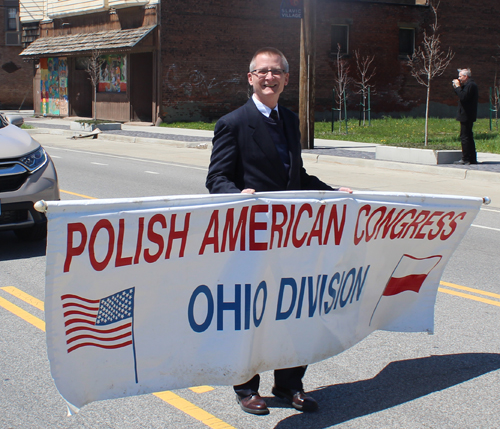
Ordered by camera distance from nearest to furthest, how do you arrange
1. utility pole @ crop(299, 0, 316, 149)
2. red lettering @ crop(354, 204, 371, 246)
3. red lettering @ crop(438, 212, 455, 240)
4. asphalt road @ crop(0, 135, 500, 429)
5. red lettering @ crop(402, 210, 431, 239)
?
asphalt road @ crop(0, 135, 500, 429) → red lettering @ crop(354, 204, 371, 246) → red lettering @ crop(402, 210, 431, 239) → red lettering @ crop(438, 212, 455, 240) → utility pole @ crop(299, 0, 316, 149)

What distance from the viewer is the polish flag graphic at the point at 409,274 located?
4262 millimetres

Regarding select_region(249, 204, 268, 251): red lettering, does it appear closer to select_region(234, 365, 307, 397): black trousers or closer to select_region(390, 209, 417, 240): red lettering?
select_region(234, 365, 307, 397): black trousers

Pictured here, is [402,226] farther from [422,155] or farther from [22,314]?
[422,155]

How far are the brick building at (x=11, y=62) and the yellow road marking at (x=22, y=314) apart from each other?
4707cm

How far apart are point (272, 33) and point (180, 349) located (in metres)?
30.7

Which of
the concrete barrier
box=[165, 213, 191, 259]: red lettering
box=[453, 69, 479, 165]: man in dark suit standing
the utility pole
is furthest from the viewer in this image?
the utility pole

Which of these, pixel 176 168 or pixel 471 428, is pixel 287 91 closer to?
pixel 176 168

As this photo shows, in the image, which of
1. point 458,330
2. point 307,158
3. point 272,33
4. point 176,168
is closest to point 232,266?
point 458,330

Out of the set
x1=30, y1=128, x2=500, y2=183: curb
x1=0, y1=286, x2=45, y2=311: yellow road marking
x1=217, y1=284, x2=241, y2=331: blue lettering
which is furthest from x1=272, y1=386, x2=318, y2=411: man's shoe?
x1=30, y1=128, x2=500, y2=183: curb

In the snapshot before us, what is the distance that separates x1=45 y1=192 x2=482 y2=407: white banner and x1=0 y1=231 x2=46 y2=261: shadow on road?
14.1 feet

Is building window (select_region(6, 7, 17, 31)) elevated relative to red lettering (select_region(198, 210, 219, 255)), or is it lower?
elevated

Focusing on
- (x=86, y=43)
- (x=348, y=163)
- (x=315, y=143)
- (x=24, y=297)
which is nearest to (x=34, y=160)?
(x=24, y=297)

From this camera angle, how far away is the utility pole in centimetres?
1882

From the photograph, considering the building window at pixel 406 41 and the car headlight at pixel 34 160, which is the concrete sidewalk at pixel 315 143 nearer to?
the car headlight at pixel 34 160
